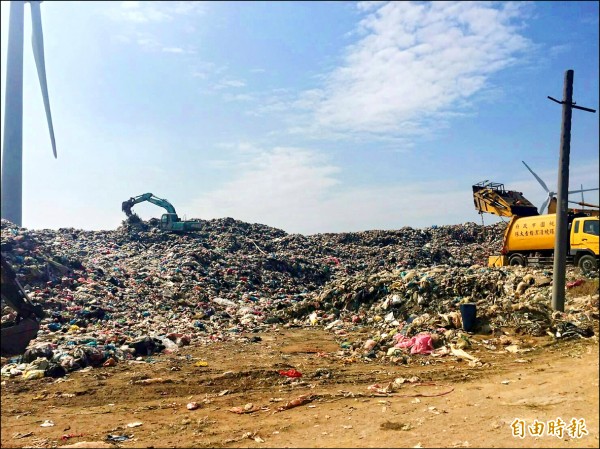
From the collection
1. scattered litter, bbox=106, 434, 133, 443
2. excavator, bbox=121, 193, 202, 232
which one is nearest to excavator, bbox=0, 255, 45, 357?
scattered litter, bbox=106, 434, 133, 443

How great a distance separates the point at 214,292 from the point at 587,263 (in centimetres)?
1117

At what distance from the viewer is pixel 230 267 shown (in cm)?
1822

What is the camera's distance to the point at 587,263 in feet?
38.4

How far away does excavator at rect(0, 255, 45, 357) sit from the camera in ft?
20.5

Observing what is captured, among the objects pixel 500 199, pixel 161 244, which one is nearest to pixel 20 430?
pixel 500 199

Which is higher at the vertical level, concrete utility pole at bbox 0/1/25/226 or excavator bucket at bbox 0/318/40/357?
concrete utility pole at bbox 0/1/25/226

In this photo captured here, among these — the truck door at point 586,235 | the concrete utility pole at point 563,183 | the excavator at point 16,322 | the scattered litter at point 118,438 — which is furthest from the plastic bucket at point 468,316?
the excavator at point 16,322

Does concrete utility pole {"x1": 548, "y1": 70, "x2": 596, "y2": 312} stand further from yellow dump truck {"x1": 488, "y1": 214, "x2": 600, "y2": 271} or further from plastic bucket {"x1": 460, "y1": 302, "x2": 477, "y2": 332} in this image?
yellow dump truck {"x1": 488, "y1": 214, "x2": 600, "y2": 271}

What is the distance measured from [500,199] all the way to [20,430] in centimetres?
1579

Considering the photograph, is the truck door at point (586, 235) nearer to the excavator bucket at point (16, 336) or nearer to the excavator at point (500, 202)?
the excavator at point (500, 202)

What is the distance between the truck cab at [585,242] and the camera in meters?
11.6

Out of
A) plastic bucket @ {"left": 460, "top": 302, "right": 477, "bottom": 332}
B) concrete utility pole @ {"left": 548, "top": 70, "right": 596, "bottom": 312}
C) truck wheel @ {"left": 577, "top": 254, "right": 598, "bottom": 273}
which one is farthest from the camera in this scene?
truck wheel @ {"left": 577, "top": 254, "right": 598, "bottom": 273}

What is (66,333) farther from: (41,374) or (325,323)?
(325,323)

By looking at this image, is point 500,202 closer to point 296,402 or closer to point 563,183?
point 563,183
